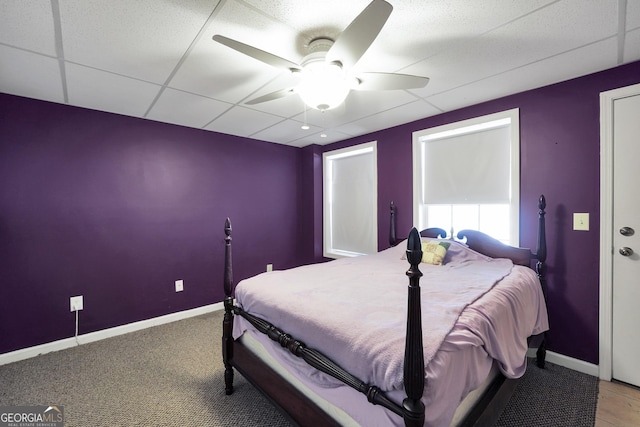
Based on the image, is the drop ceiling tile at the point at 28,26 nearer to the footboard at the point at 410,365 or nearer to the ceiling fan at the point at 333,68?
the ceiling fan at the point at 333,68

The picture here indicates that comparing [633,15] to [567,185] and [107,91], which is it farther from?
[107,91]

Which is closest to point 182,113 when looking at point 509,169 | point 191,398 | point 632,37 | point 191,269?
point 191,269

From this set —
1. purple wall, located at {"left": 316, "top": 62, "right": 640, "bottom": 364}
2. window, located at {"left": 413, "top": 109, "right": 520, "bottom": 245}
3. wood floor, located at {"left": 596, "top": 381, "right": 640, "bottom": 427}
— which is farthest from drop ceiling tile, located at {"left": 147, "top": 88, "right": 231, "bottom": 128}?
wood floor, located at {"left": 596, "top": 381, "right": 640, "bottom": 427}

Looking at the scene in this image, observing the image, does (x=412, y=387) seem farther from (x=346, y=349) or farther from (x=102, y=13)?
(x=102, y=13)

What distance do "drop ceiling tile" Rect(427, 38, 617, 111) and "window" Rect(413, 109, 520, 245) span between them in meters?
0.24

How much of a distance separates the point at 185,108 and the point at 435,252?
2.80 m

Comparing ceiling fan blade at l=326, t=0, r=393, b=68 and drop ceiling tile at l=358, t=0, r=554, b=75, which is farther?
drop ceiling tile at l=358, t=0, r=554, b=75

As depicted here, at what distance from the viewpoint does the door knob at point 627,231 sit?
1951mm

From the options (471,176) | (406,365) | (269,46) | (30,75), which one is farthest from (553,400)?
(30,75)

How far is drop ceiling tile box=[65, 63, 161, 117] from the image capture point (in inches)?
80.2

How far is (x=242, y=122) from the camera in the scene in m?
3.16

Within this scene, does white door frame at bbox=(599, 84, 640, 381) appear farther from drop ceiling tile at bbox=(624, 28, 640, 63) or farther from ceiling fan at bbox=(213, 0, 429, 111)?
ceiling fan at bbox=(213, 0, 429, 111)

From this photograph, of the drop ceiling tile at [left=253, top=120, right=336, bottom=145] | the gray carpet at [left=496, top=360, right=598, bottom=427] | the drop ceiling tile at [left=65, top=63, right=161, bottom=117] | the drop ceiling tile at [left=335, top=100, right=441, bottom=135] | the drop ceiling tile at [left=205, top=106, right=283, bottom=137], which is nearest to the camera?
the gray carpet at [left=496, top=360, right=598, bottom=427]

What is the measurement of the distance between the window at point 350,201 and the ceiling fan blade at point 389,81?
6.24 feet
